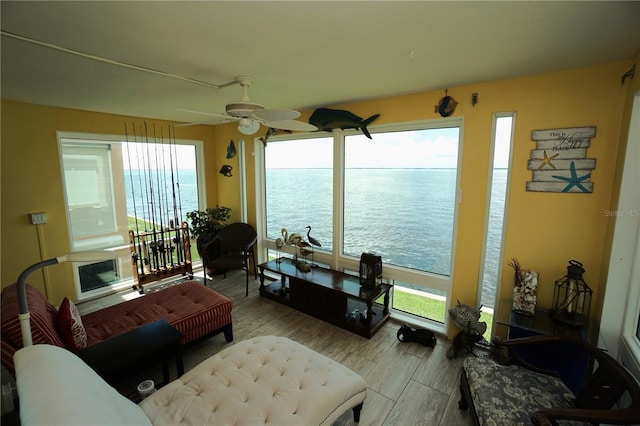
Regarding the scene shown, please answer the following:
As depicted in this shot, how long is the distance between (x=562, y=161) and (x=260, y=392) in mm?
2744

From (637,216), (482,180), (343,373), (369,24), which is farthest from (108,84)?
(637,216)

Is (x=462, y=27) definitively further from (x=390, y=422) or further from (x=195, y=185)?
(x=195, y=185)

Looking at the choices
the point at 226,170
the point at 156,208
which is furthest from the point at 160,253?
the point at 226,170

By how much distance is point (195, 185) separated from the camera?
4.90m

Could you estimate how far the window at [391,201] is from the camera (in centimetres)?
289

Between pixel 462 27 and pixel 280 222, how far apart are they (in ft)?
11.3

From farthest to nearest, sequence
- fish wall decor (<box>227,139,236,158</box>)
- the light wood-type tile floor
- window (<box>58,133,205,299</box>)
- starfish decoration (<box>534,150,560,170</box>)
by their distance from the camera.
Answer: fish wall decor (<box>227,139,236,158</box>), window (<box>58,133,205,299</box>), starfish decoration (<box>534,150,560,170</box>), the light wood-type tile floor

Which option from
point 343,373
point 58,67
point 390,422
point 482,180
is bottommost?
point 390,422

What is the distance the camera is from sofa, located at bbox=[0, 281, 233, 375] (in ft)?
5.19

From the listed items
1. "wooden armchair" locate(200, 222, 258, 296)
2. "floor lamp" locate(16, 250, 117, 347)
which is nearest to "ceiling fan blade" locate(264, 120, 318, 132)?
"floor lamp" locate(16, 250, 117, 347)

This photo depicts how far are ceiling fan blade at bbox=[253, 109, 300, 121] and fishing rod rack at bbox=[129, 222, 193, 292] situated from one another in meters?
2.99

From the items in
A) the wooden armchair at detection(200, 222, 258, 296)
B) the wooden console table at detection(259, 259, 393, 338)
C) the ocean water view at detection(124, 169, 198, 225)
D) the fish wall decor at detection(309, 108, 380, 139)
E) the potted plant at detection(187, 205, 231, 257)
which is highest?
the fish wall decor at detection(309, 108, 380, 139)

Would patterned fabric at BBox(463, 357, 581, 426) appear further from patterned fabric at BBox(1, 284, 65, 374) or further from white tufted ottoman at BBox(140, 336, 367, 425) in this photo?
patterned fabric at BBox(1, 284, 65, 374)

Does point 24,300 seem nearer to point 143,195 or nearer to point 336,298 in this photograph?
point 336,298
